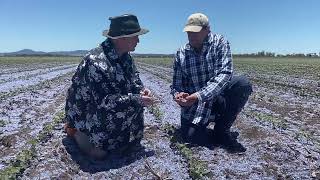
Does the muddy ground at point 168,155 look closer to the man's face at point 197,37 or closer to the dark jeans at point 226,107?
the dark jeans at point 226,107

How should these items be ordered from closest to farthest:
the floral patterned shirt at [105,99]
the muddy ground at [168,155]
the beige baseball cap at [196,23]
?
the muddy ground at [168,155]
the floral patterned shirt at [105,99]
the beige baseball cap at [196,23]

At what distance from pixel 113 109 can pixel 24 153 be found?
1.33 metres

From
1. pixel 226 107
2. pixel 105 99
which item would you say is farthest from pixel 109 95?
pixel 226 107

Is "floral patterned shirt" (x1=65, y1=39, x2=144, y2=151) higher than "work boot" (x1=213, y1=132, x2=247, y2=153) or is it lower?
higher

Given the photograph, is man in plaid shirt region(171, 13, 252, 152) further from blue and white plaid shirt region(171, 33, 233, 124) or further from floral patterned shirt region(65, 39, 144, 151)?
floral patterned shirt region(65, 39, 144, 151)

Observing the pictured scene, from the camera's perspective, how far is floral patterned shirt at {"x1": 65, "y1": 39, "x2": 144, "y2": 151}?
614 centimetres

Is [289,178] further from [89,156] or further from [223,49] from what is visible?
[89,156]

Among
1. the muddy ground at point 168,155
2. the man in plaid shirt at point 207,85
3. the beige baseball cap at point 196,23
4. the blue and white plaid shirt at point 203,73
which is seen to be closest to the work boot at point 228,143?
the man in plaid shirt at point 207,85

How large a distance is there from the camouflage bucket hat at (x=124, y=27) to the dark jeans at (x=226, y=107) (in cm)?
159

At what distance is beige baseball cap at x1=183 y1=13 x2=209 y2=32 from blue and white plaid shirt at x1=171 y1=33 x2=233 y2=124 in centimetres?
37

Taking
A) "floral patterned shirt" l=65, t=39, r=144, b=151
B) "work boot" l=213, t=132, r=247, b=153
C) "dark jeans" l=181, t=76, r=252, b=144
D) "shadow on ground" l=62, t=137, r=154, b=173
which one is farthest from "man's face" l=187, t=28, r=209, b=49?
"shadow on ground" l=62, t=137, r=154, b=173

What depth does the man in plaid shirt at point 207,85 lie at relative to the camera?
6.63 metres

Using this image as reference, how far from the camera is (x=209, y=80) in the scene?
681cm

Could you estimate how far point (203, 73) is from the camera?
706cm
